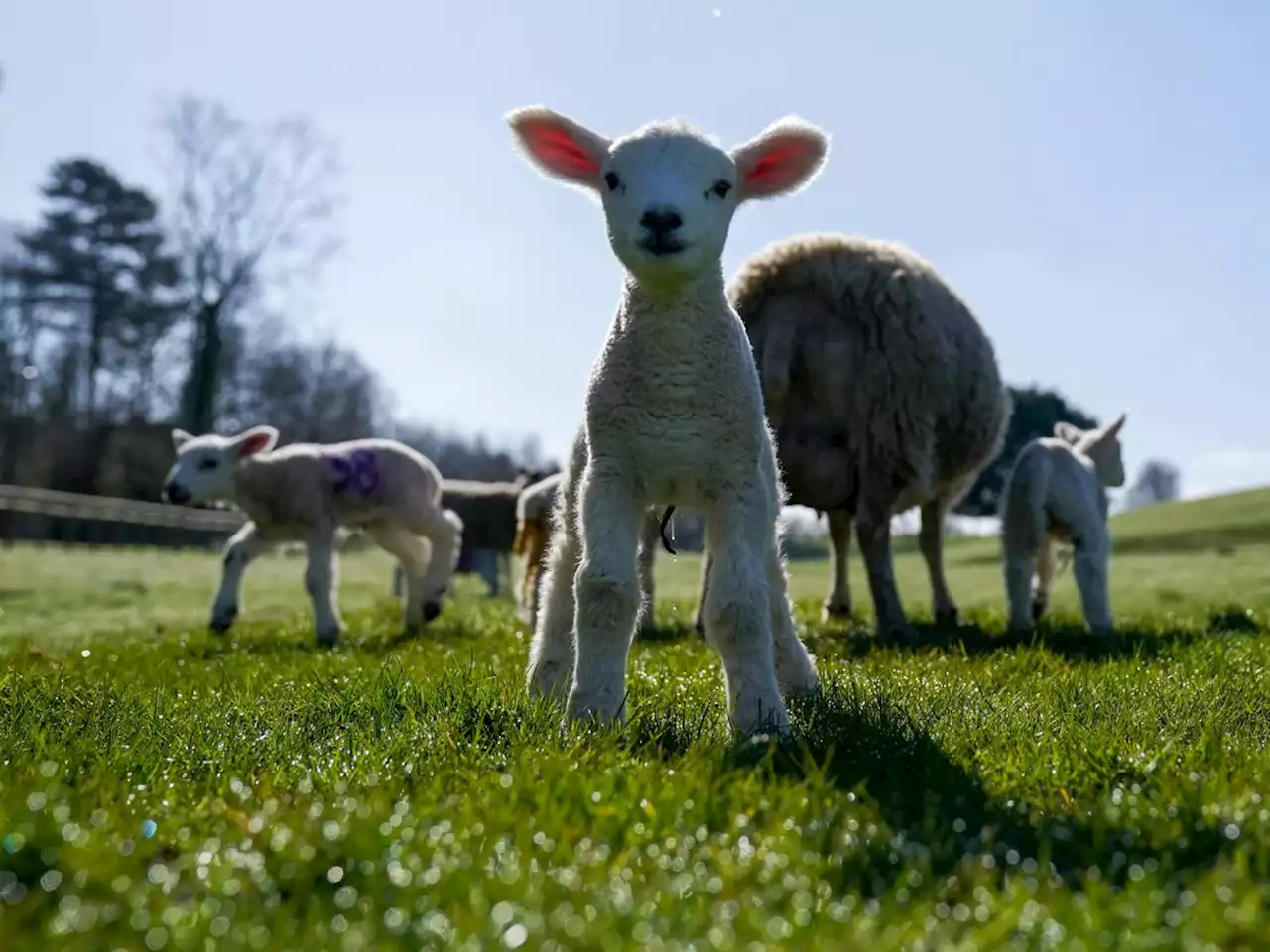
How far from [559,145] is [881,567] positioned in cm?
387

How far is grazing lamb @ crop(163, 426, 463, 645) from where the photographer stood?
891 cm

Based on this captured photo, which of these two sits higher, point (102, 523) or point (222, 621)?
point (102, 523)

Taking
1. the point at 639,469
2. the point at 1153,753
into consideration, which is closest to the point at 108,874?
the point at 639,469

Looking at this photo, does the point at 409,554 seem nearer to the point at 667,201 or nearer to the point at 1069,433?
the point at 1069,433

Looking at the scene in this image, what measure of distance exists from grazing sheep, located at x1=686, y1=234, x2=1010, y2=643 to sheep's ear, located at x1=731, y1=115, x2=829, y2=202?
120 inches

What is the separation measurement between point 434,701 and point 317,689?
0.84m

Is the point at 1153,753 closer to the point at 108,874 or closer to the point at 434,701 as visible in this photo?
the point at 434,701

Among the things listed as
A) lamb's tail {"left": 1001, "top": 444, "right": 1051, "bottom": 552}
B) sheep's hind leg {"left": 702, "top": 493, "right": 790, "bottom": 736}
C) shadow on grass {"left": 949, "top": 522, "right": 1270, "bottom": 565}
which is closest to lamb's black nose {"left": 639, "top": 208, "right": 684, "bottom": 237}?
sheep's hind leg {"left": 702, "top": 493, "right": 790, "bottom": 736}

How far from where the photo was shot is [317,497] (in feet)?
29.3

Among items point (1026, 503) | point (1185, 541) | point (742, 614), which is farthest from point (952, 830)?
point (1185, 541)

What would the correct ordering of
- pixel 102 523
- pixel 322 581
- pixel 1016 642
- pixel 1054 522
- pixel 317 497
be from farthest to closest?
pixel 102 523 < pixel 317 497 < pixel 322 581 < pixel 1054 522 < pixel 1016 642

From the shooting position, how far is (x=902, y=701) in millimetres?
4035

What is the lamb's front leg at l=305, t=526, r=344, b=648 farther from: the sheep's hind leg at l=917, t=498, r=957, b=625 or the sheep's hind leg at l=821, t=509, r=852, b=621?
the sheep's hind leg at l=917, t=498, r=957, b=625

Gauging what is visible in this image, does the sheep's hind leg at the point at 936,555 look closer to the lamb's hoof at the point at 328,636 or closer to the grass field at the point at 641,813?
the grass field at the point at 641,813
